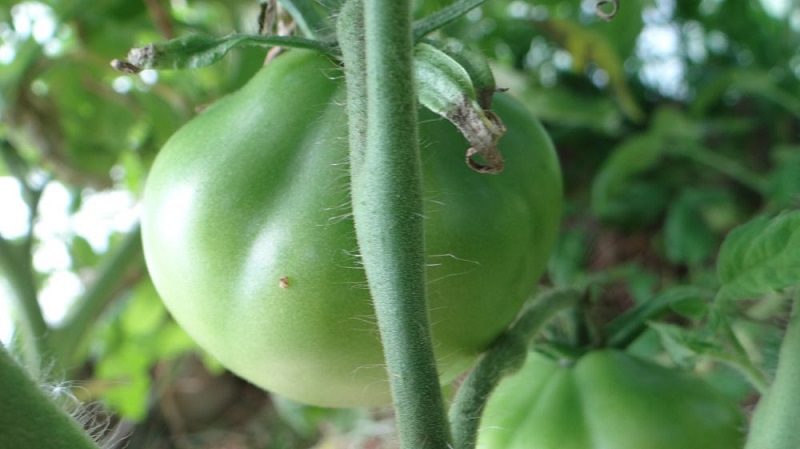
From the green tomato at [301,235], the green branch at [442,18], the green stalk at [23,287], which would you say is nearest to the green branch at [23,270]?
the green stalk at [23,287]

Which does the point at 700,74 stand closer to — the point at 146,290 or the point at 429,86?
the point at 146,290

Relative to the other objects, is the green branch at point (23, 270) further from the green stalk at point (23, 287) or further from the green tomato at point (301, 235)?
the green tomato at point (301, 235)

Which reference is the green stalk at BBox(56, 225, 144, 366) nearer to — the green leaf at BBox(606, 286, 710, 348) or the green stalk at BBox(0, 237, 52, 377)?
the green stalk at BBox(0, 237, 52, 377)

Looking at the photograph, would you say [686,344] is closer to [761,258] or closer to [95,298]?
Answer: [761,258]

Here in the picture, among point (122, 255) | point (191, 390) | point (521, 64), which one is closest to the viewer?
point (122, 255)

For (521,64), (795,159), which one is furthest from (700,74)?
(795,159)

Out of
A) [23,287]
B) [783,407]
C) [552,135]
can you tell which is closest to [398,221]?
[783,407]
